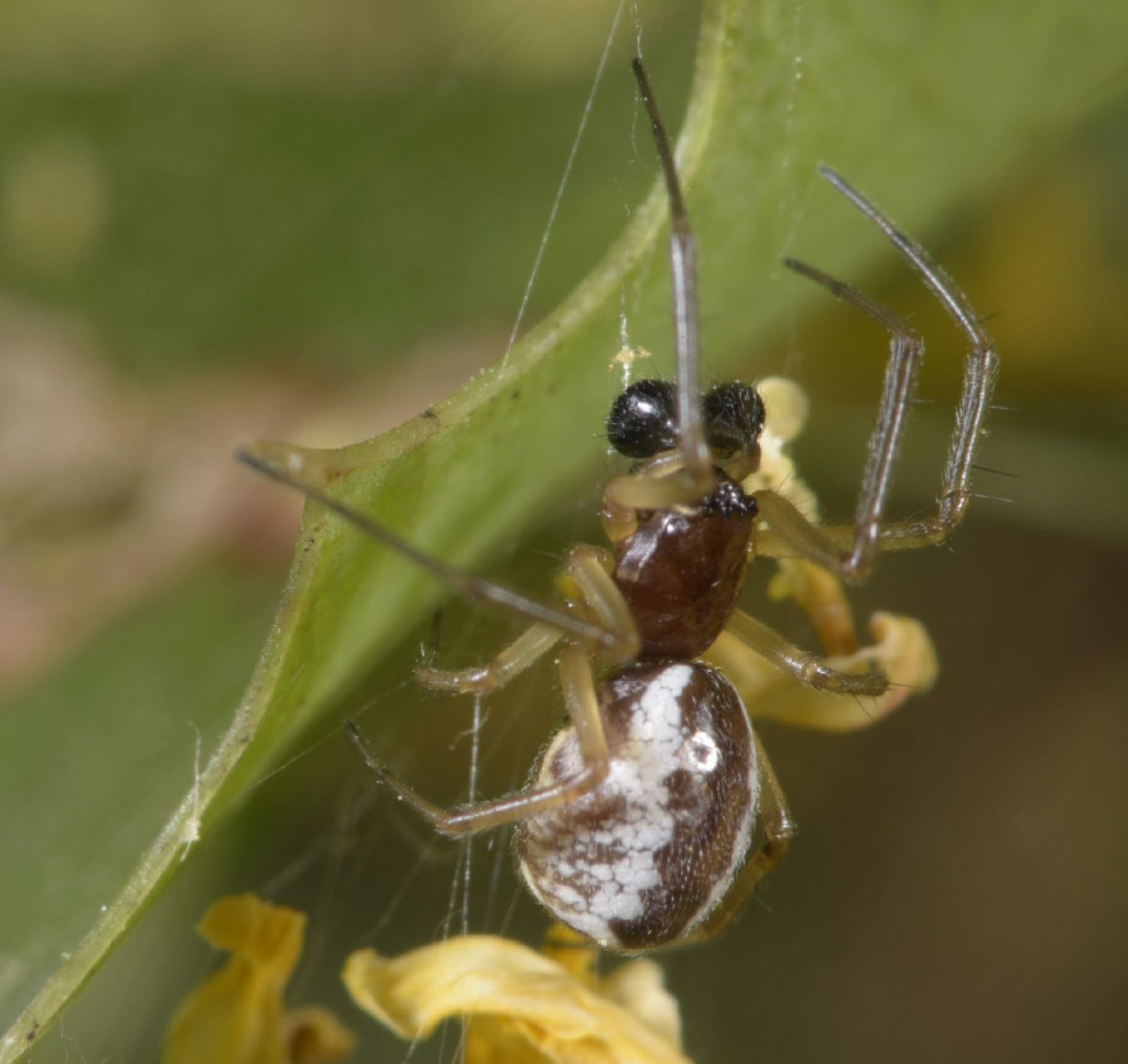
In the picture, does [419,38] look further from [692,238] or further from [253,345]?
[692,238]

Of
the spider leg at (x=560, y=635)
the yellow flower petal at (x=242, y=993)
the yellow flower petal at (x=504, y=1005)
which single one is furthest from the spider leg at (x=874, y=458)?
the yellow flower petal at (x=242, y=993)

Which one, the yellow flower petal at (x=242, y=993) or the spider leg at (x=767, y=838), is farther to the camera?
the spider leg at (x=767, y=838)

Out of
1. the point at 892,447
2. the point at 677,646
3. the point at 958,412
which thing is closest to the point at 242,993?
the point at 677,646

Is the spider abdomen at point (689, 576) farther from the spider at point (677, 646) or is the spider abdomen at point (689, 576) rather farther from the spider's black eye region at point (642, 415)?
the spider's black eye region at point (642, 415)

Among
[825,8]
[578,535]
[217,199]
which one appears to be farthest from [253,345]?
[825,8]

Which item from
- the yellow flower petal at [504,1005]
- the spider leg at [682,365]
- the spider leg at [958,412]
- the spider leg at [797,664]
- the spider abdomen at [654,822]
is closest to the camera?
the yellow flower petal at [504,1005]

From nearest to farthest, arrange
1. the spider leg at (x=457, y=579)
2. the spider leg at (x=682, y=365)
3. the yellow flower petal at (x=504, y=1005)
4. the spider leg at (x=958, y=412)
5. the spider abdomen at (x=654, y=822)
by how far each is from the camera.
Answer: the spider leg at (x=457, y=579)
the yellow flower petal at (x=504, y=1005)
the spider leg at (x=682, y=365)
the spider abdomen at (x=654, y=822)
the spider leg at (x=958, y=412)

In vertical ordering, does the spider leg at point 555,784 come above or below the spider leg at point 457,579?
below

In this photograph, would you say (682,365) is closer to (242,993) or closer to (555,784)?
(555,784)
